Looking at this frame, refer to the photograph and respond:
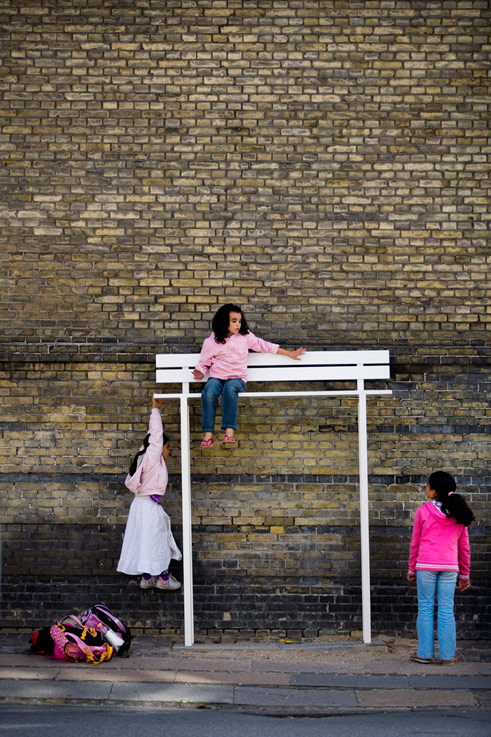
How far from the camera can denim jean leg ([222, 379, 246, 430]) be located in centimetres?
852

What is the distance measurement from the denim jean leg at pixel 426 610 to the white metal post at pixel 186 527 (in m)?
2.11

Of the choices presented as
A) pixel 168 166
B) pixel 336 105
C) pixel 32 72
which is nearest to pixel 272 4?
pixel 336 105

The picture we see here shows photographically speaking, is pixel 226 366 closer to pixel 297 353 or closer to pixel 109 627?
pixel 297 353

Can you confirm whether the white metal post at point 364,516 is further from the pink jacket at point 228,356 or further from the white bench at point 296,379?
the pink jacket at point 228,356

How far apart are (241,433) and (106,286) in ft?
6.61

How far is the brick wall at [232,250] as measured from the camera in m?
9.15

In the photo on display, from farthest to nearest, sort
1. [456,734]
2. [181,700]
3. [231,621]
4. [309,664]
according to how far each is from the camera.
→ [231,621] → [309,664] → [181,700] → [456,734]

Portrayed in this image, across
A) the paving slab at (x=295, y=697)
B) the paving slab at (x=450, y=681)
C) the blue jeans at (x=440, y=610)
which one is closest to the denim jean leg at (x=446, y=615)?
the blue jeans at (x=440, y=610)

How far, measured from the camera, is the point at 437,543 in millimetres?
7992

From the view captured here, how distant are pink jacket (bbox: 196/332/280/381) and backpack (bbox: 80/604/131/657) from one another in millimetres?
2388

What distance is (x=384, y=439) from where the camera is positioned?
30.1 ft

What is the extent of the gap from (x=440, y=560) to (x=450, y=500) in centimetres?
53

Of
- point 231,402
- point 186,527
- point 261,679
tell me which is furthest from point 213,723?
point 231,402

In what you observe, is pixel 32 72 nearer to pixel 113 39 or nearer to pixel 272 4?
pixel 113 39
